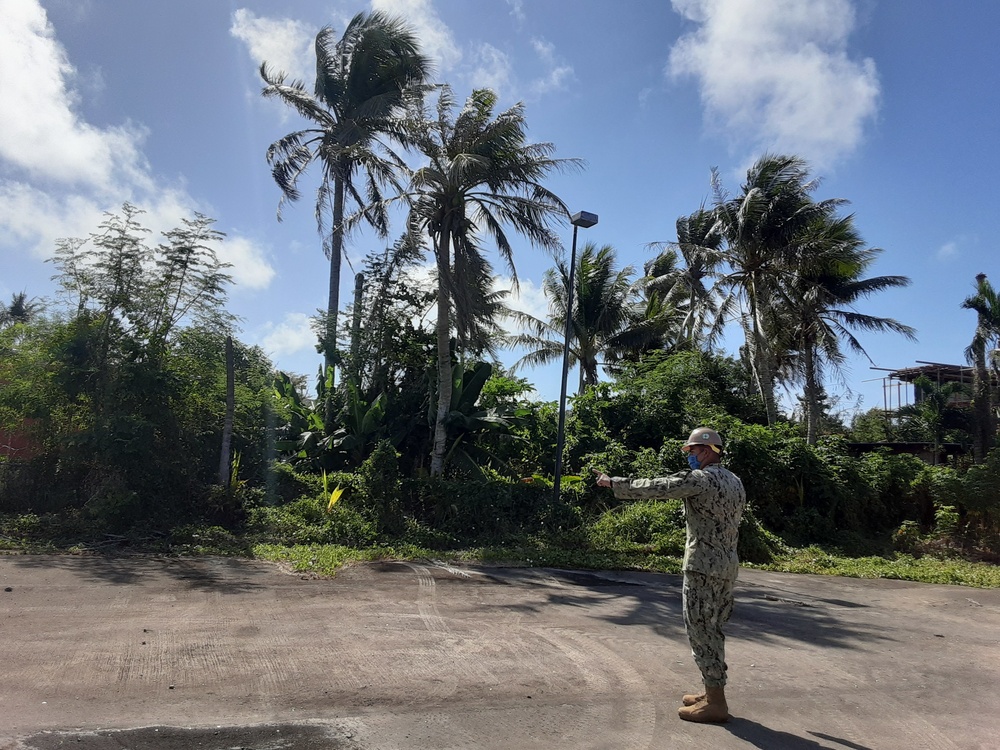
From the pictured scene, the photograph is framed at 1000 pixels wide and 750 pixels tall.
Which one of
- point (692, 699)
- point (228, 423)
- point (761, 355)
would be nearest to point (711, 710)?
point (692, 699)

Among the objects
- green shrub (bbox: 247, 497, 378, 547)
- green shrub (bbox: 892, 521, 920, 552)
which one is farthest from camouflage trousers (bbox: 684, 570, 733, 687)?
green shrub (bbox: 892, 521, 920, 552)

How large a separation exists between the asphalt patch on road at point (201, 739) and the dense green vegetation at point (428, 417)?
5.34 m

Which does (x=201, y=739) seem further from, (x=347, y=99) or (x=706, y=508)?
(x=347, y=99)

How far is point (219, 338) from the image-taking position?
542 inches

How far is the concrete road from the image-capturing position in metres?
4.12

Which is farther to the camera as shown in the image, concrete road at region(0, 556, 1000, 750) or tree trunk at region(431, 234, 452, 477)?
tree trunk at region(431, 234, 452, 477)

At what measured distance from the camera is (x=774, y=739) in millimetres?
4195

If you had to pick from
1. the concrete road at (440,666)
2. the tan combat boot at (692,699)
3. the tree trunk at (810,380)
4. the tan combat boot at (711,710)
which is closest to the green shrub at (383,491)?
the concrete road at (440,666)

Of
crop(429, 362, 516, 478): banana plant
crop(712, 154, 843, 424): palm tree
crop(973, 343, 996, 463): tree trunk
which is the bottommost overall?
crop(429, 362, 516, 478): banana plant

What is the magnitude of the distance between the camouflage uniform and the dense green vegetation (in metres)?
6.28

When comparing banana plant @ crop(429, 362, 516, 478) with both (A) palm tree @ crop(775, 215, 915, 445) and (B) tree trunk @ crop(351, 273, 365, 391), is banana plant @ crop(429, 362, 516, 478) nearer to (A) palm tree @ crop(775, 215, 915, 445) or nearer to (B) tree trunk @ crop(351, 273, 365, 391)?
(B) tree trunk @ crop(351, 273, 365, 391)

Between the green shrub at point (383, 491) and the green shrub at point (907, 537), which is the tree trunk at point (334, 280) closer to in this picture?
the green shrub at point (383, 491)

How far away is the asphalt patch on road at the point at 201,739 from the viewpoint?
3723mm

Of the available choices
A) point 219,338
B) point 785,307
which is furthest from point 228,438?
point 785,307
